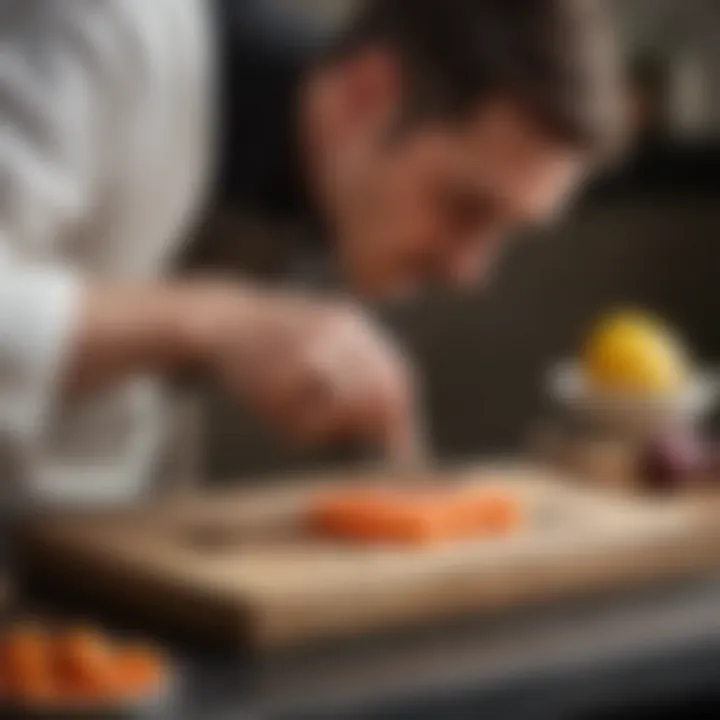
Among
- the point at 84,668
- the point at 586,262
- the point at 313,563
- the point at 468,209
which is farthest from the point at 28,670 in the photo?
the point at 586,262

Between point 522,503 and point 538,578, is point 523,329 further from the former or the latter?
point 538,578

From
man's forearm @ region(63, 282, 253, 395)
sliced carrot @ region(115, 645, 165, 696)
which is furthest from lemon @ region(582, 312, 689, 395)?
sliced carrot @ region(115, 645, 165, 696)

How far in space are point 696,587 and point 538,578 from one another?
92 mm

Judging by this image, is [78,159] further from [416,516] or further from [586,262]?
[586,262]

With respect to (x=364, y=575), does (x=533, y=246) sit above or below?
above

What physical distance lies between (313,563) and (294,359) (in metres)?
0.10

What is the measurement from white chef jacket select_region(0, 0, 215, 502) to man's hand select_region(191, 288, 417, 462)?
0.23ft

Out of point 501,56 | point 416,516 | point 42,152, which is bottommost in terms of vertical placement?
point 416,516

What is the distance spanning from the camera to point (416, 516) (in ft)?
2.91

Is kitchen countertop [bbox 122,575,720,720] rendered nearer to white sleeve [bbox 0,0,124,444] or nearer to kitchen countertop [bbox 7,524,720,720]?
kitchen countertop [bbox 7,524,720,720]

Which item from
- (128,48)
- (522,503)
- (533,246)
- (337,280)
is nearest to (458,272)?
(337,280)

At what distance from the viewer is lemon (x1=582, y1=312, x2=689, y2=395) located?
1.16 meters

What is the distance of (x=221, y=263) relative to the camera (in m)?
1.16

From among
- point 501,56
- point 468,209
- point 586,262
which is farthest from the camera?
point 586,262
